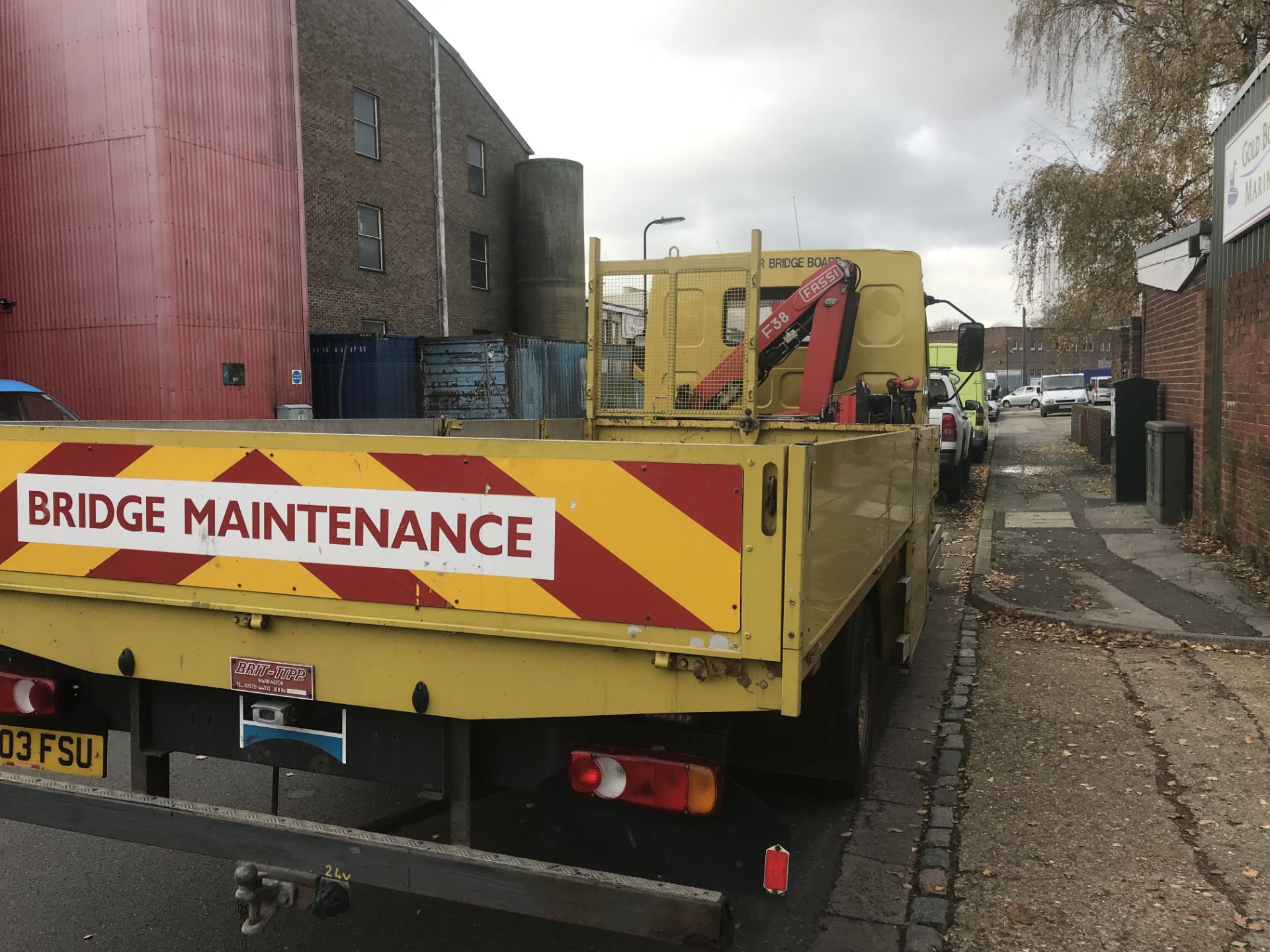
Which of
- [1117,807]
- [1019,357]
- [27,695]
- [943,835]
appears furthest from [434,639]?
[1019,357]

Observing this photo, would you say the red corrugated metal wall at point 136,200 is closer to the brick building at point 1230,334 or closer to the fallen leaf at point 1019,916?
the brick building at point 1230,334

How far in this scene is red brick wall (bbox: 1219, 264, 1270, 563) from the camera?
29.1 feet

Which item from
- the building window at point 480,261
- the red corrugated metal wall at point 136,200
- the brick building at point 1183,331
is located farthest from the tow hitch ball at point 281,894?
the building window at point 480,261

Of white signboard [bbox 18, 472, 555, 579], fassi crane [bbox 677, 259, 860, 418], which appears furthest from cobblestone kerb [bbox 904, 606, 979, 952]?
fassi crane [bbox 677, 259, 860, 418]

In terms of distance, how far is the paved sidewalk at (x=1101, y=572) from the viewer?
772 centimetres

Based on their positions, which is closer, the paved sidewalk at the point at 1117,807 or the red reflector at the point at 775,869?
the red reflector at the point at 775,869

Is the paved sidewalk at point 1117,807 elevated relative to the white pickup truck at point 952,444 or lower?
lower

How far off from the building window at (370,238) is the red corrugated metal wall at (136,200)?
447cm

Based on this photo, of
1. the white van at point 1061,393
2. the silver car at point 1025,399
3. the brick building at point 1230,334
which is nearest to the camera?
the brick building at point 1230,334

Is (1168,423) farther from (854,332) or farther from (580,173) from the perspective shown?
(580,173)

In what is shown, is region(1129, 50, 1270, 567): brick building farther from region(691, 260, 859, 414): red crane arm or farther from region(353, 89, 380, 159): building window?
region(353, 89, 380, 159): building window

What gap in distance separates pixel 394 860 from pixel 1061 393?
50.7 meters

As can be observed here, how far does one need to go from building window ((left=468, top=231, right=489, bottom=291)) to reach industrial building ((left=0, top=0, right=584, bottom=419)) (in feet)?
19.4

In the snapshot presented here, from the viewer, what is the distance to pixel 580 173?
3378 cm
